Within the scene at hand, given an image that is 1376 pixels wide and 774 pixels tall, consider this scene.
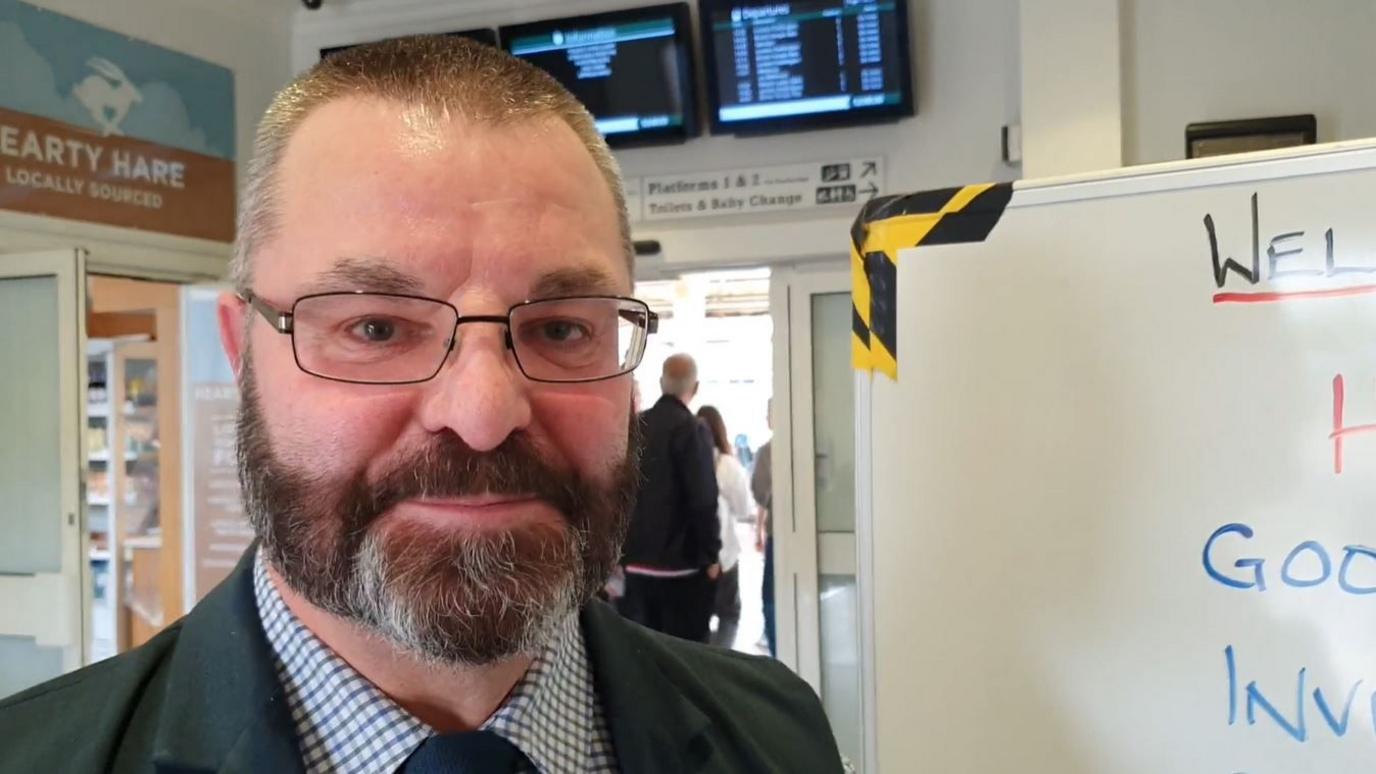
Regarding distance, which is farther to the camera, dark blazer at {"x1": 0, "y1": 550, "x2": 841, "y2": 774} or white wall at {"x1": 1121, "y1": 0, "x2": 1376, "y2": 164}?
white wall at {"x1": 1121, "y1": 0, "x2": 1376, "y2": 164}

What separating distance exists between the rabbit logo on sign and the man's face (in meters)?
2.50

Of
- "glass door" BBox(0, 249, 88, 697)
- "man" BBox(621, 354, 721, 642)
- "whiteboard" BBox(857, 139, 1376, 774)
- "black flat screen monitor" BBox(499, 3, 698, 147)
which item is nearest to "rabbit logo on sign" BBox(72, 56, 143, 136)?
"glass door" BBox(0, 249, 88, 697)

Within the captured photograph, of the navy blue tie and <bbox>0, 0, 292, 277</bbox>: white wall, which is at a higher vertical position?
<bbox>0, 0, 292, 277</bbox>: white wall

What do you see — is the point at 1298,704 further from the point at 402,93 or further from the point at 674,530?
the point at 674,530

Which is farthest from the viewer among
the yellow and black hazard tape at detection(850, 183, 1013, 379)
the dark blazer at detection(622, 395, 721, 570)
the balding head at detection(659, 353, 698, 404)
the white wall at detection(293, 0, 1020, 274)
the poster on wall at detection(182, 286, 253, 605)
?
the balding head at detection(659, 353, 698, 404)

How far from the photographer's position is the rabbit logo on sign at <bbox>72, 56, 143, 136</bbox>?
272cm

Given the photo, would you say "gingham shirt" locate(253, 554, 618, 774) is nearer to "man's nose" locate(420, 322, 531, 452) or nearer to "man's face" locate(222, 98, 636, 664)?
"man's face" locate(222, 98, 636, 664)

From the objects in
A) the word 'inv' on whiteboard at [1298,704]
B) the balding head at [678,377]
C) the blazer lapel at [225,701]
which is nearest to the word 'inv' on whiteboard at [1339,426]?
the word 'inv' on whiteboard at [1298,704]

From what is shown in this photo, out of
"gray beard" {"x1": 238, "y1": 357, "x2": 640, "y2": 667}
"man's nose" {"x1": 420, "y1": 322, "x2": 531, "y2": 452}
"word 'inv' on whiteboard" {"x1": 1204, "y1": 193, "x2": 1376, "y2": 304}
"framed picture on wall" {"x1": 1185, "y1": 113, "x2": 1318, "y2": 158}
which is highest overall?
"framed picture on wall" {"x1": 1185, "y1": 113, "x2": 1318, "y2": 158}

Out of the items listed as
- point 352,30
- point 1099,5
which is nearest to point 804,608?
point 1099,5

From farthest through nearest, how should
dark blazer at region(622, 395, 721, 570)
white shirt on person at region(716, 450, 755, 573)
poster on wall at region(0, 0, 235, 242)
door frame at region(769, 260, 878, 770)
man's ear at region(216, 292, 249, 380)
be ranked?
1. white shirt on person at region(716, 450, 755, 573)
2. dark blazer at region(622, 395, 721, 570)
3. door frame at region(769, 260, 878, 770)
4. poster on wall at region(0, 0, 235, 242)
5. man's ear at region(216, 292, 249, 380)

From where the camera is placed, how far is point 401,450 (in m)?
0.69

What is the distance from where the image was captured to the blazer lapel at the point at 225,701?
68cm

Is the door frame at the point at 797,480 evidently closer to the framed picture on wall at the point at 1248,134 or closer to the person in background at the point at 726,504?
the framed picture on wall at the point at 1248,134
